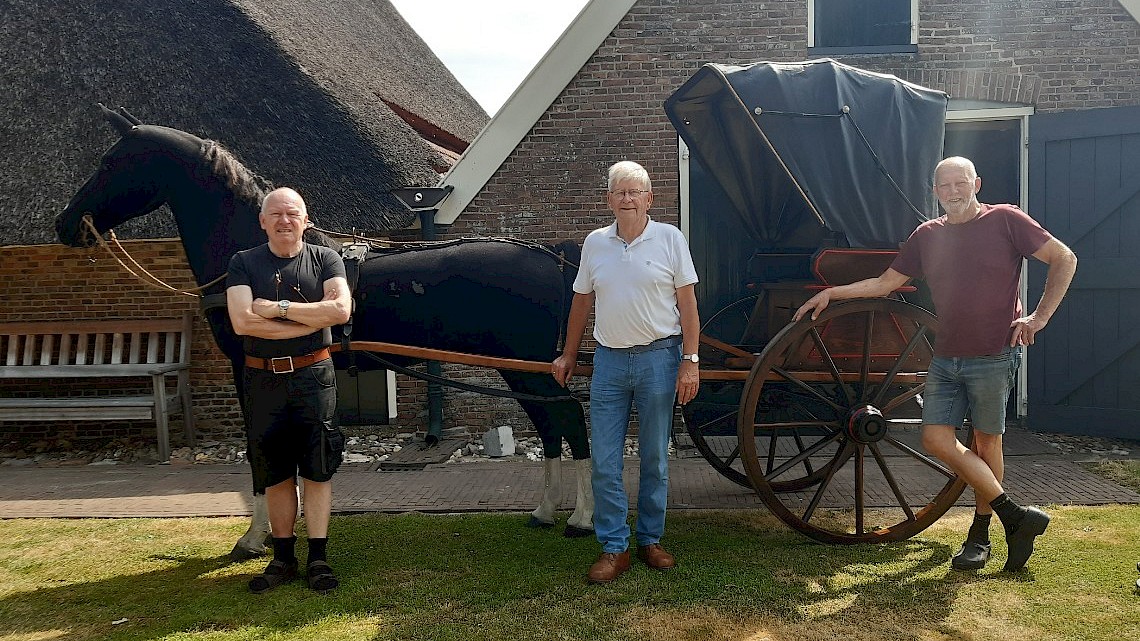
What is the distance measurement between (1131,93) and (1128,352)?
2.29 metres

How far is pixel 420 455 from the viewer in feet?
22.7

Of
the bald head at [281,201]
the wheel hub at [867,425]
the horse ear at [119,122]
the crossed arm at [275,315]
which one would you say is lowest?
the wheel hub at [867,425]

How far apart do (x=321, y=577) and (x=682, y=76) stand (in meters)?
5.30

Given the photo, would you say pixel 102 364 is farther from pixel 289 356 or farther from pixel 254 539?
pixel 289 356

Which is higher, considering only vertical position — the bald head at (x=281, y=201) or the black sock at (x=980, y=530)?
the bald head at (x=281, y=201)

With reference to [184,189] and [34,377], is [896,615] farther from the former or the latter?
[34,377]

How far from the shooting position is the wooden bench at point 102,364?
7.14 m

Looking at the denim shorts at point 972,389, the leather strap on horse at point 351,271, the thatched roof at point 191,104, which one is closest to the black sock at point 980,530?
the denim shorts at point 972,389

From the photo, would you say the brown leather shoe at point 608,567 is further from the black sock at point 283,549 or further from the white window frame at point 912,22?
the white window frame at point 912,22

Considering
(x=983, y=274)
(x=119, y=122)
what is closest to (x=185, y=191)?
(x=119, y=122)

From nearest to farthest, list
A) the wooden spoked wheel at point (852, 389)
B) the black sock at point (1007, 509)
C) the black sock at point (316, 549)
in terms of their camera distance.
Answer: the black sock at point (1007, 509), the black sock at point (316, 549), the wooden spoked wheel at point (852, 389)

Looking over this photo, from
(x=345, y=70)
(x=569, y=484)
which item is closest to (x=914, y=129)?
(x=569, y=484)

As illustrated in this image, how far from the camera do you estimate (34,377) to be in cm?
738

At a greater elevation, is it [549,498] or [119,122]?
[119,122]
